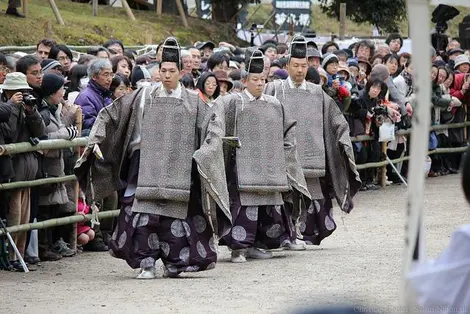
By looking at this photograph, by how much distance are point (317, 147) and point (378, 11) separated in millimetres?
18413

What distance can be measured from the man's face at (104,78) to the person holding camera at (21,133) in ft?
3.94

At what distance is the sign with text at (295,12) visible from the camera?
2948 cm

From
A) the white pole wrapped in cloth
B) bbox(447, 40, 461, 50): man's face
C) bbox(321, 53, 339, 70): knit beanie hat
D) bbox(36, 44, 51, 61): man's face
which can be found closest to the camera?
the white pole wrapped in cloth

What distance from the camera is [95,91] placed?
11000 millimetres

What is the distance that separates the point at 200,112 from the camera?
9.66 m

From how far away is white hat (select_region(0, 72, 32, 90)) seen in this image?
31.5 ft

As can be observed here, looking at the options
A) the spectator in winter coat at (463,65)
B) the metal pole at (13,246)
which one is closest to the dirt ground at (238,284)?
the metal pole at (13,246)

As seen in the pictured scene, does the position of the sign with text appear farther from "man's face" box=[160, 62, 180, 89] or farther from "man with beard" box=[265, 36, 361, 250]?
"man's face" box=[160, 62, 180, 89]

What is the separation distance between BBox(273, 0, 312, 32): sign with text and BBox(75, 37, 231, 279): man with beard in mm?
19923

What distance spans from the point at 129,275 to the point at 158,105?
1337 millimetres

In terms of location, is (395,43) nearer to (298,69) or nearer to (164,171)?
(298,69)

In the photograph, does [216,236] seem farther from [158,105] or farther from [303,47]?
[303,47]

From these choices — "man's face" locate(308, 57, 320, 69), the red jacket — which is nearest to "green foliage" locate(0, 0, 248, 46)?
"man's face" locate(308, 57, 320, 69)

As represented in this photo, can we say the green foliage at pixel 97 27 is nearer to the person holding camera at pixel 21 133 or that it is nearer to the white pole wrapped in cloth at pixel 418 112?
the person holding camera at pixel 21 133
